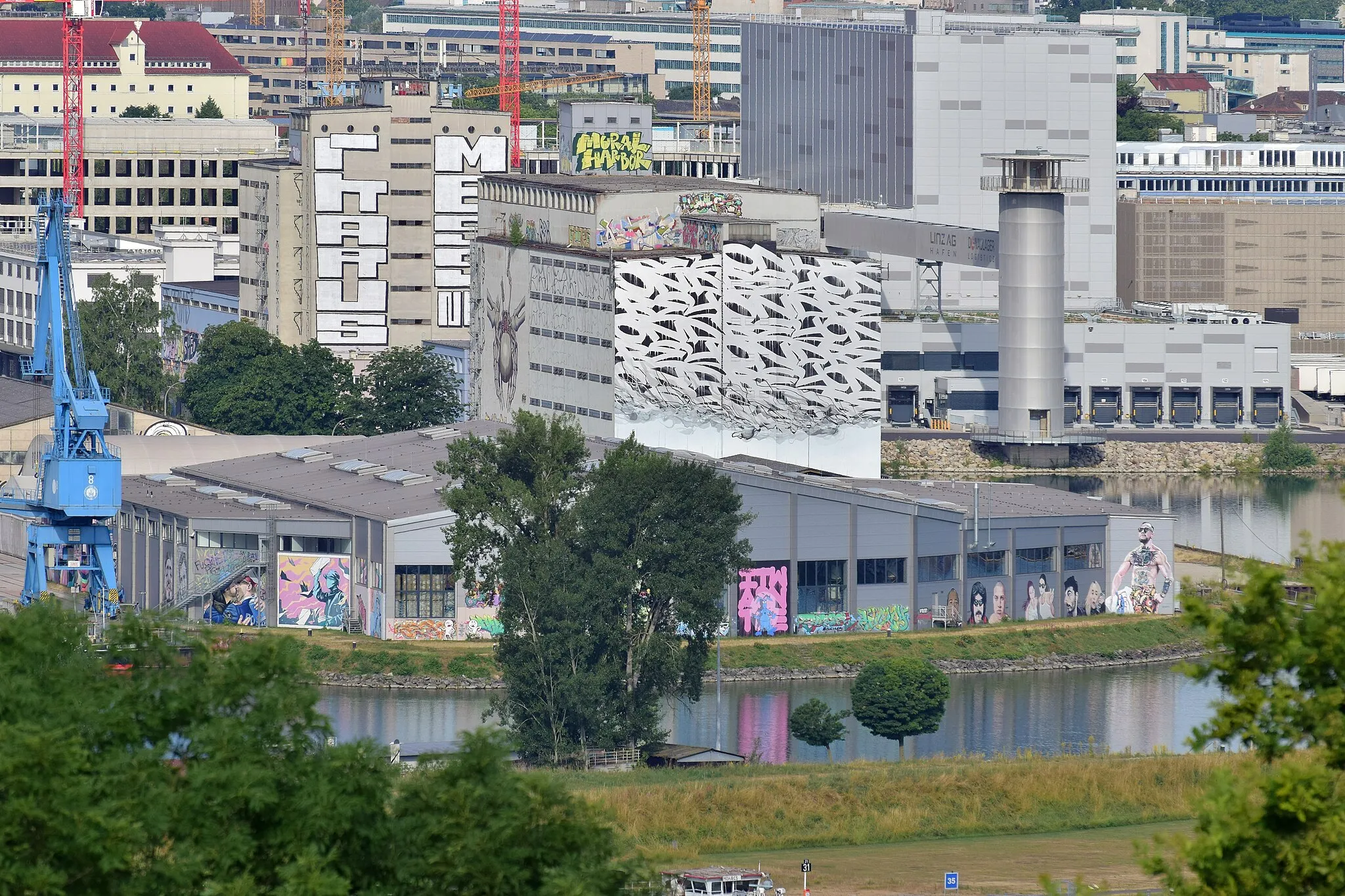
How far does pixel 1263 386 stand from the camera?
118m

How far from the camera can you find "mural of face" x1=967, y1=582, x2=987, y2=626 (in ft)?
247

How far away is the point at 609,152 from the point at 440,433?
4136 cm

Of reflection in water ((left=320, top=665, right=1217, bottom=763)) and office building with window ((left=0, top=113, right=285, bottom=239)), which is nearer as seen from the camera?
reflection in water ((left=320, top=665, right=1217, bottom=763))

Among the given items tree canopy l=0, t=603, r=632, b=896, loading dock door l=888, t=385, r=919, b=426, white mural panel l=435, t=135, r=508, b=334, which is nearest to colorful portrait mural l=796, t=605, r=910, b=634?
loading dock door l=888, t=385, r=919, b=426

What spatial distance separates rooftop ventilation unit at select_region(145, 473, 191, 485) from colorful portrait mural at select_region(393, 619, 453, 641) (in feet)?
38.1

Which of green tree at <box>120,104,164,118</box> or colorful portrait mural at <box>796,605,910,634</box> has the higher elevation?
green tree at <box>120,104,164,118</box>

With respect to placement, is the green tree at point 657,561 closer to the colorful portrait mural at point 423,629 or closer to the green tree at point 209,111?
the colorful portrait mural at point 423,629

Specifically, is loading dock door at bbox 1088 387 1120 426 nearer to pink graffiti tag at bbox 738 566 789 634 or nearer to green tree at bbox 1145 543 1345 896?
pink graffiti tag at bbox 738 566 789 634

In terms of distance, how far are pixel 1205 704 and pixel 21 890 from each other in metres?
46.1

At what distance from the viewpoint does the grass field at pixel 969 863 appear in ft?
148

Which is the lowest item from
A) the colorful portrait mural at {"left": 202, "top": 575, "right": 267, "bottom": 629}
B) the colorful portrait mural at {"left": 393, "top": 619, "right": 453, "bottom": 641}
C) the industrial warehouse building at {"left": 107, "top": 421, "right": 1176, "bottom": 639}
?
the colorful portrait mural at {"left": 393, "top": 619, "right": 453, "bottom": 641}

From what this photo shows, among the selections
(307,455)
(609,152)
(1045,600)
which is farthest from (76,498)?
(609,152)

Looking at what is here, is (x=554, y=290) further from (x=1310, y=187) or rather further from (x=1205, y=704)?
(x=1310, y=187)

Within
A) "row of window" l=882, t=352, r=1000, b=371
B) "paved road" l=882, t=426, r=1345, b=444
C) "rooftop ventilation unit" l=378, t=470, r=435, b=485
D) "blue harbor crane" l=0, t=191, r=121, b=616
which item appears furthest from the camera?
"row of window" l=882, t=352, r=1000, b=371
